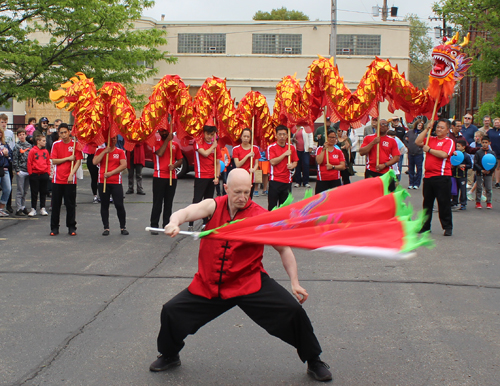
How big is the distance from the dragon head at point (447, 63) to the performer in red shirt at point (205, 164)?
3665mm

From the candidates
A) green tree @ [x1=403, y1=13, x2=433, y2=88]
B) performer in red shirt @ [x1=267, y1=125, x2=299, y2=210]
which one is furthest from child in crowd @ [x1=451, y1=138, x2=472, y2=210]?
green tree @ [x1=403, y1=13, x2=433, y2=88]

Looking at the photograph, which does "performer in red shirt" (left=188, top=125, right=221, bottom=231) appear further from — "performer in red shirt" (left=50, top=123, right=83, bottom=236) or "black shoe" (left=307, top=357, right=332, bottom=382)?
"black shoe" (left=307, top=357, right=332, bottom=382)

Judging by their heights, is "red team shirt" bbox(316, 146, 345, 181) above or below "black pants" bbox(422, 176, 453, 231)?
above

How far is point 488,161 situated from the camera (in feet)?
40.3

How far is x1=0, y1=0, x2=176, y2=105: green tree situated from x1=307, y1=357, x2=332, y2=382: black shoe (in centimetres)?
1395

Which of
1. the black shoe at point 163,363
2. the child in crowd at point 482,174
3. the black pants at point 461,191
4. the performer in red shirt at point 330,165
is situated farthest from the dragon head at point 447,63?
the black shoe at point 163,363

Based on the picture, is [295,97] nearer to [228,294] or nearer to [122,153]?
[122,153]

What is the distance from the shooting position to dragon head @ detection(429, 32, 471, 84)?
29.5 feet

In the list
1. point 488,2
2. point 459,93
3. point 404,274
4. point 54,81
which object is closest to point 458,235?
point 404,274

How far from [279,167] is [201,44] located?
84.6 ft

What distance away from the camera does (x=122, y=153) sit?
9.58 meters

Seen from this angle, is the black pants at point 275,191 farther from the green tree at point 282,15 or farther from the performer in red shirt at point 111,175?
the green tree at point 282,15

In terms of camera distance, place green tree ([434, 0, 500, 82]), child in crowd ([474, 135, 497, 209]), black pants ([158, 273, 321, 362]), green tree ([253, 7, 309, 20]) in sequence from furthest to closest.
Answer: green tree ([253, 7, 309, 20])
green tree ([434, 0, 500, 82])
child in crowd ([474, 135, 497, 209])
black pants ([158, 273, 321, 362])

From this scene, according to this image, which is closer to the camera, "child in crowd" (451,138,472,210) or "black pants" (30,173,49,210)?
"black pants" (30,173,49,210)
